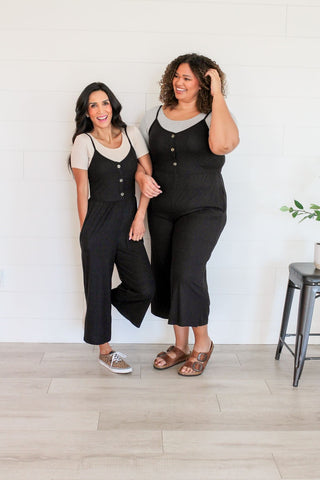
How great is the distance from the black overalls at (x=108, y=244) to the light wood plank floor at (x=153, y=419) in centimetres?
34

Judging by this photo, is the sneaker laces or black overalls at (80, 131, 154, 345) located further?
the sneaker laces

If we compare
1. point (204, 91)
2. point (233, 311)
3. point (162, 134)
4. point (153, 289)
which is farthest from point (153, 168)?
point (233, 311)

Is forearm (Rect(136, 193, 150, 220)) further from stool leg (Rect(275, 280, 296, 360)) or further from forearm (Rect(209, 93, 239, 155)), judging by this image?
stool leg (Rect(275, 280, 296, 360))

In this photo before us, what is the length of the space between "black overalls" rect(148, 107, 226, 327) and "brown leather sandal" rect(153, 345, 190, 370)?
280 mm

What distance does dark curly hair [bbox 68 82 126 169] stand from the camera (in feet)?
8.27

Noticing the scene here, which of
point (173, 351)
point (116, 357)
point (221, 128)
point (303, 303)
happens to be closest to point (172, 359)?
point (173, 351)

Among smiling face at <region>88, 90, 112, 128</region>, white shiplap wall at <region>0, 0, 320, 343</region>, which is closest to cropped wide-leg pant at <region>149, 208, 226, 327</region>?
white shiplap wall at <region>0, 0, 320, 343</region>

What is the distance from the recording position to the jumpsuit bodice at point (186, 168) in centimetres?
254

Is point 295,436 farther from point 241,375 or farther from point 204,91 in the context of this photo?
point 204,91

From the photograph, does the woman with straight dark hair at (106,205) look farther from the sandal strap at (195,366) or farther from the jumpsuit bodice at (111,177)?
the sandal strap at (195,366)

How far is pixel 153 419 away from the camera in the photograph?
7.38 ft

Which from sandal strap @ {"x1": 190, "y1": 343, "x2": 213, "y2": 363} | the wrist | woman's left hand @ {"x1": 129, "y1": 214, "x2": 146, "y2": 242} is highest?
the wrist

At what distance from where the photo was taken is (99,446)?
2045 mm

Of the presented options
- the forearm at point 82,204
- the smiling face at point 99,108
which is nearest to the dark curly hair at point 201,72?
the smiling face at point 99,108
